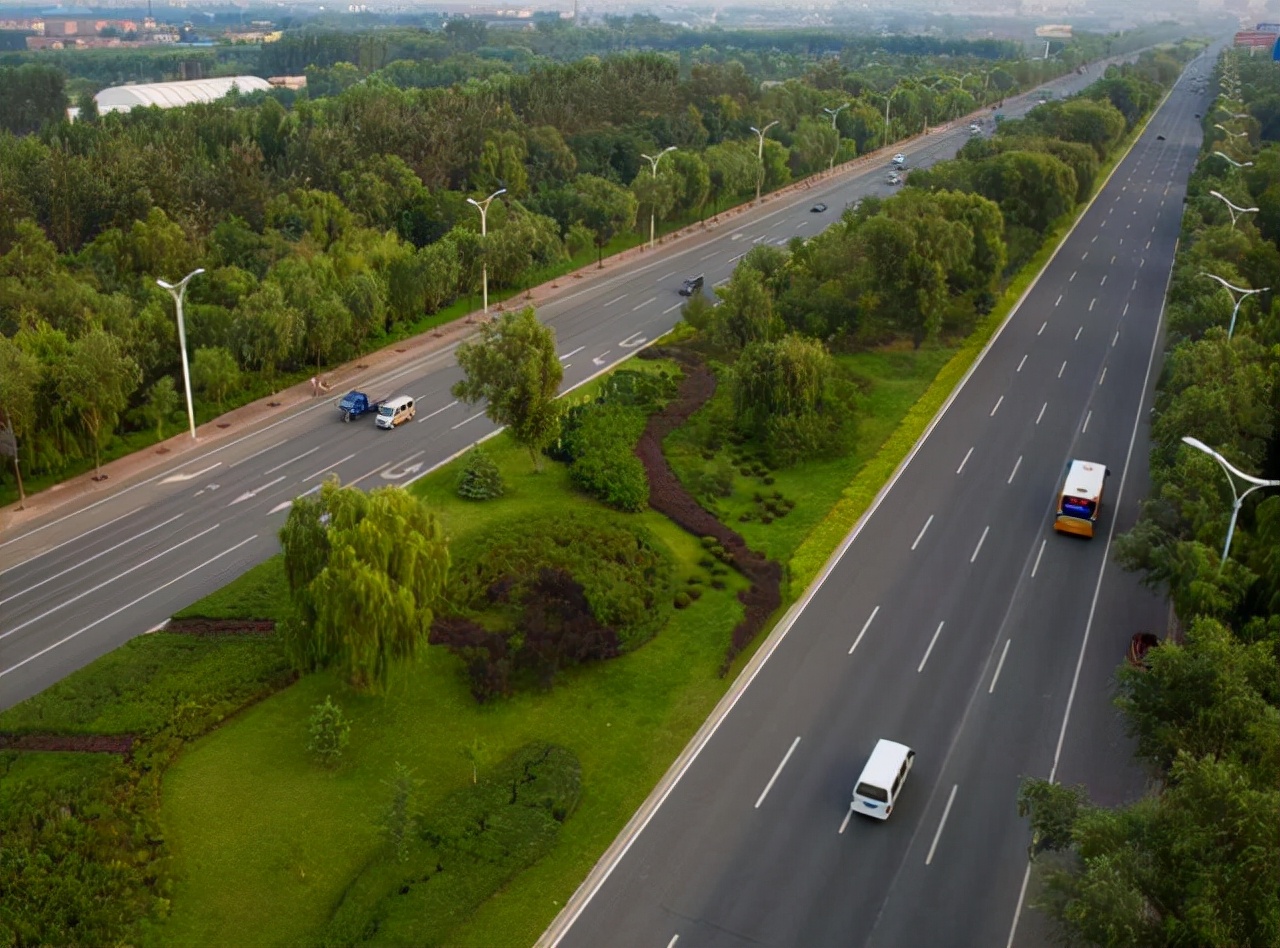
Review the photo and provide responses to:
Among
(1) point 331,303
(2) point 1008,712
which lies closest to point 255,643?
(2) point 1008,712

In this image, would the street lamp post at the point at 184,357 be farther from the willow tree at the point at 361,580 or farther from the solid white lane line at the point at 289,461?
the willow tree at the point at 361,580

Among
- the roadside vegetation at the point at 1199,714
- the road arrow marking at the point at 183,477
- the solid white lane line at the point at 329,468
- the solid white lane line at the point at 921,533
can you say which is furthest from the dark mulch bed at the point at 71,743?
the solid white lane line at the point at 921,533

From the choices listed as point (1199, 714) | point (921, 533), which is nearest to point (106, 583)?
point (921, 533)

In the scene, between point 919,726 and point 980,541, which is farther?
point 980,541

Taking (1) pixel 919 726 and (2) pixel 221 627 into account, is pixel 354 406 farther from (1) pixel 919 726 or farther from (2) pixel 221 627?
(1) pixel 919 726

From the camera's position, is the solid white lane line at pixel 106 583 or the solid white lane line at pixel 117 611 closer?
the solid white lane line at pixel 117 611

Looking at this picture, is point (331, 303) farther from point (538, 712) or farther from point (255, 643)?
point (538, 712)
